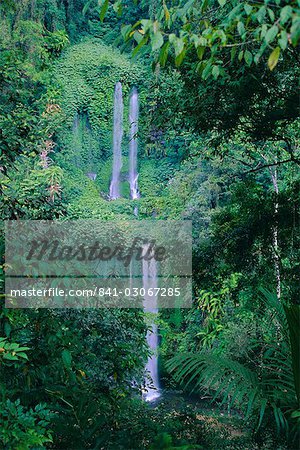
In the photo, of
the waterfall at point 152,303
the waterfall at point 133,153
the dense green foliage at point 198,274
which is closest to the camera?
the dense green foliage at point 198,274

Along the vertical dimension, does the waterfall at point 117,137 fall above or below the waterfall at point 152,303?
above

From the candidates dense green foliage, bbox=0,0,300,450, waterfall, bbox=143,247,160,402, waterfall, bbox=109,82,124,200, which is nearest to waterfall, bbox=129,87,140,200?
waterfall, bbox=109,82,124,200

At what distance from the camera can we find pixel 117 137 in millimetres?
13773

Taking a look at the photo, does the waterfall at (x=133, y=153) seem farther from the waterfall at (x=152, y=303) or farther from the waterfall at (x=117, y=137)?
the waterfall at (x=152, y=303)

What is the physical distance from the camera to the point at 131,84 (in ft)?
45.1

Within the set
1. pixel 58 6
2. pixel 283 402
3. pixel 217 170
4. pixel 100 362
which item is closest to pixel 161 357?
pixel 217 170

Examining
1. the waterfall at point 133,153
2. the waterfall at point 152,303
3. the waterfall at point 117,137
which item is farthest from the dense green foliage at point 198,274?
the waterfall at point 117,137

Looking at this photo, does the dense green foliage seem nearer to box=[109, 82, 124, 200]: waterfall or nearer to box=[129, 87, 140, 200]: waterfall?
box=[129, 87, 140, 200]: waterfall

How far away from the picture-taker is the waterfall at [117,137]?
1351 cm

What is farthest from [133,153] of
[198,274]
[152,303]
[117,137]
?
[198,274]

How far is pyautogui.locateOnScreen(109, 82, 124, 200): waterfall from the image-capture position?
13514 mm

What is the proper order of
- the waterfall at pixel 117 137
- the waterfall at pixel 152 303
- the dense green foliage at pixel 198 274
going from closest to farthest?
the dense green foliage at pixel 198 274
the waterfall at pixel 152 303
the waterfall at pixel 117 137

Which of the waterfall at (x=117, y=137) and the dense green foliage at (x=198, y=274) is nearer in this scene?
the dense green foliage at (x=198, y=274)

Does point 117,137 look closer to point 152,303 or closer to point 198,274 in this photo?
point 152,303
